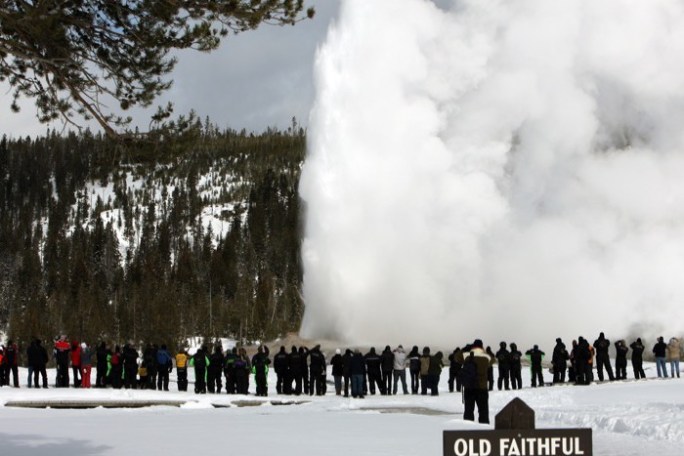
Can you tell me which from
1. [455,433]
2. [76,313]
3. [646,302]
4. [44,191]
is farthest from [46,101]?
[44,191]

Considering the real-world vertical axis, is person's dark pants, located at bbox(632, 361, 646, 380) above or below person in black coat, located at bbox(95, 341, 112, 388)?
below

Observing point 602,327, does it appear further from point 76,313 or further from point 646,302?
point 76,313

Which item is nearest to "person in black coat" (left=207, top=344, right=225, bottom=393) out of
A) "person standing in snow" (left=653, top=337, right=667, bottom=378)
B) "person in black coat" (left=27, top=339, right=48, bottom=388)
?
"person in black coat" (left=27, top=339, right=48, bottom=388)

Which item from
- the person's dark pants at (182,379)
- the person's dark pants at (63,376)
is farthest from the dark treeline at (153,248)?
the person's dark pants at (182,379)

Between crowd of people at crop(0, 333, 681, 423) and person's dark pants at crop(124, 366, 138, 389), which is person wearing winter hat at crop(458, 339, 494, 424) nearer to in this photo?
crowd of people at crop(0, 333, 681, 423)

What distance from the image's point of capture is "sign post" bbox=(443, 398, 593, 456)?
4.70m

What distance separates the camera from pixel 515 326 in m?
43.6

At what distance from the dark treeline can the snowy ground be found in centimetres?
2224

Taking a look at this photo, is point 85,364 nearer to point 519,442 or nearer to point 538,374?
point 538,374

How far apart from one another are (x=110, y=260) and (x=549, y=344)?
9577cm

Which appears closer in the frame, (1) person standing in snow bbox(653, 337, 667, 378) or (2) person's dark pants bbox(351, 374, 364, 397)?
(2) person's dark pants bbox(351, 374, 364, 397)

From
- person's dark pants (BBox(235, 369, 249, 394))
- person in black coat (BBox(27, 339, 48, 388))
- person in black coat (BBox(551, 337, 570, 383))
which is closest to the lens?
person in black coat (BBox(27, 339, 48, 388))

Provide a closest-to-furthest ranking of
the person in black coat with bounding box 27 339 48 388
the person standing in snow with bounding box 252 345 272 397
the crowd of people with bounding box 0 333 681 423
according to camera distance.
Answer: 1. the person standing in snow with bounding box 252 345 272 397
2. the crowd of people with bounding box 0 333 681 423
3. the person in black coat with bounding box 27 339 48 388

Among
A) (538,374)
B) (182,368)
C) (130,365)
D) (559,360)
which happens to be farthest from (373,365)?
(130,365)
